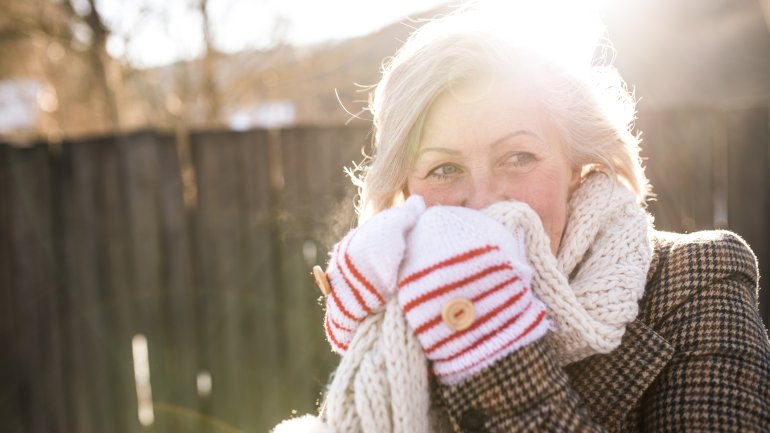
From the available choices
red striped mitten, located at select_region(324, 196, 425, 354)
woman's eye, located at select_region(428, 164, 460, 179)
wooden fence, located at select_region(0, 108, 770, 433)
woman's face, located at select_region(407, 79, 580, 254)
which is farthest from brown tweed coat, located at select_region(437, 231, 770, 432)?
wooden fence, located at select_region(0, 108, 770, 433)

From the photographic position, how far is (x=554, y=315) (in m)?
1.37

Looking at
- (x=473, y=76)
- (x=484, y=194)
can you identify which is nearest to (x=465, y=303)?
(x=484, y=194)

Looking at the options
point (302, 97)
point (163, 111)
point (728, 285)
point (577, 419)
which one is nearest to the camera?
point (577, 419)

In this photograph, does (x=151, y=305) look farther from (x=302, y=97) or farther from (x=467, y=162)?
(x=302, y=97)

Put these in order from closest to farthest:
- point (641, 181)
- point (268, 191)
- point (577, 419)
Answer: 1. point (577, 419)
2. point (641, 181)
3. point (268, 191)

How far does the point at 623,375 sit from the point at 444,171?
2.36 feet

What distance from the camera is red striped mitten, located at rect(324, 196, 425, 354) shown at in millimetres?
1194

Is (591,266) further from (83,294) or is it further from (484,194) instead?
(83,294)

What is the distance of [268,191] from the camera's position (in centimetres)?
346

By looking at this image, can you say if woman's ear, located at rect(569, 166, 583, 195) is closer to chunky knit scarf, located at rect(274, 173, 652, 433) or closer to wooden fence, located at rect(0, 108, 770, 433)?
chunky knit scarf, located at rect(274, 173, 652, 433)

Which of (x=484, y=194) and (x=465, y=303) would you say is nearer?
(x=465, y=303)

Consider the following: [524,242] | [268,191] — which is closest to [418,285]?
[524,242]

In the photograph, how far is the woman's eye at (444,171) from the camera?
169 cm

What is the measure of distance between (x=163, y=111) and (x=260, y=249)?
4.46 m
